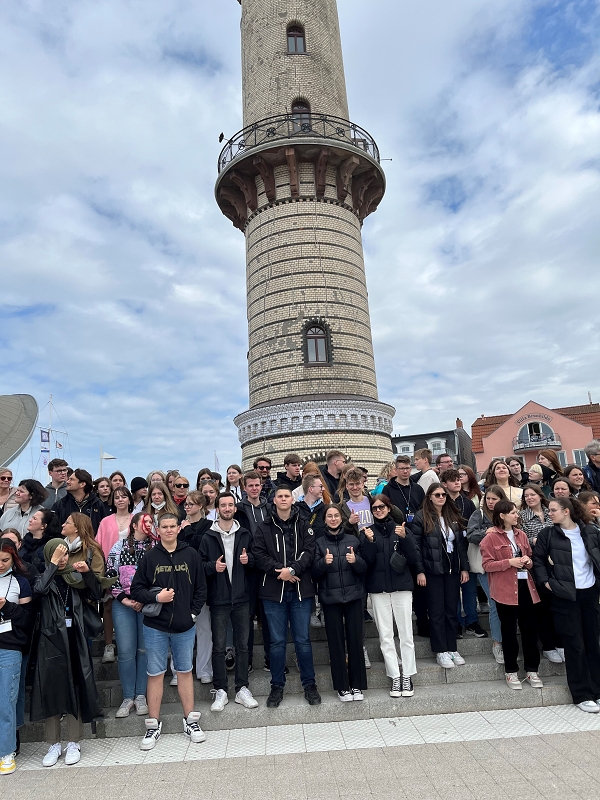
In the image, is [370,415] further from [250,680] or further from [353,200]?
[250,680]

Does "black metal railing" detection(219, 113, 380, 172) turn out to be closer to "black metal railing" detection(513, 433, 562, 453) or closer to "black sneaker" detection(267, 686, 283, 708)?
"black sneaker" detection(267, 686, 283, 708)

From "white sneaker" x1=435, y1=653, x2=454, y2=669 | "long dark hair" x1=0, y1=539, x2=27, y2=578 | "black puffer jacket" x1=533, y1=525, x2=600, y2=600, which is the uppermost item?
"long dark hair" x1=0, y1=539, x2=27, y2=578

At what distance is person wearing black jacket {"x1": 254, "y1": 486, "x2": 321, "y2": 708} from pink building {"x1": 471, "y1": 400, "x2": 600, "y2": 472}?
95.6 feet

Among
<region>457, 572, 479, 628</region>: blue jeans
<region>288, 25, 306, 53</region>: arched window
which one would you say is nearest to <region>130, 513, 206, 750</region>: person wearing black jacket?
<region>457, 572, 479, 628</region>: blue jeans

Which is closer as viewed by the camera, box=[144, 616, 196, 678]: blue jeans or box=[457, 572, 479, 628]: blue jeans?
box=[144, 616, 196, 678]: blue jeans

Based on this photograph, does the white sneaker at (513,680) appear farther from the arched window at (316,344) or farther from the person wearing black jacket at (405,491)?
the arched window at (316,344)

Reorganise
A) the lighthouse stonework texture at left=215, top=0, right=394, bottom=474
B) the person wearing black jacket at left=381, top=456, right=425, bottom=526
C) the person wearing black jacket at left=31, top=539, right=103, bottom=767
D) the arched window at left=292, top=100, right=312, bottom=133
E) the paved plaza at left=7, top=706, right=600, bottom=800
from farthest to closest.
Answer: the arched window at left=292, top=100, right=312, bottom=133 < the lighthouse stonework texture at left=215, top=0, right=394, bottom=474 < the person wearing black jacket at left=381, top=456, right=425, bottom=526 < the person wearing black jacket at left=31, top=539, right=103, bottom=767 < the paved plaza at left=7, top=706, right=600, bottom=800

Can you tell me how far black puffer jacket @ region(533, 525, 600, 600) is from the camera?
494 centimetres

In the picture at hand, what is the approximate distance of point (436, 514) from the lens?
5.61m

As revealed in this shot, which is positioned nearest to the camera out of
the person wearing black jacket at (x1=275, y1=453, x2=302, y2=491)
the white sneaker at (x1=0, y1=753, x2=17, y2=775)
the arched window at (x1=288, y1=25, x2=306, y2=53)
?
the white sneaker at (x1=0, y1=753, x2=17, y2=775)

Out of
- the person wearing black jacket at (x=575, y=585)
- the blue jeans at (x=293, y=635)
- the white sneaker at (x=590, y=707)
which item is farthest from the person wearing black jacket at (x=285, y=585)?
the white sneaker at (x=590, y=707)

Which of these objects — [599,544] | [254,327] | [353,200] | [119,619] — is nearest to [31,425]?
[254,327]

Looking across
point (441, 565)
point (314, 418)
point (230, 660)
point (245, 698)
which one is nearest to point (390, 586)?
point (441, 565)

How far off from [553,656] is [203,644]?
3.46 meters
